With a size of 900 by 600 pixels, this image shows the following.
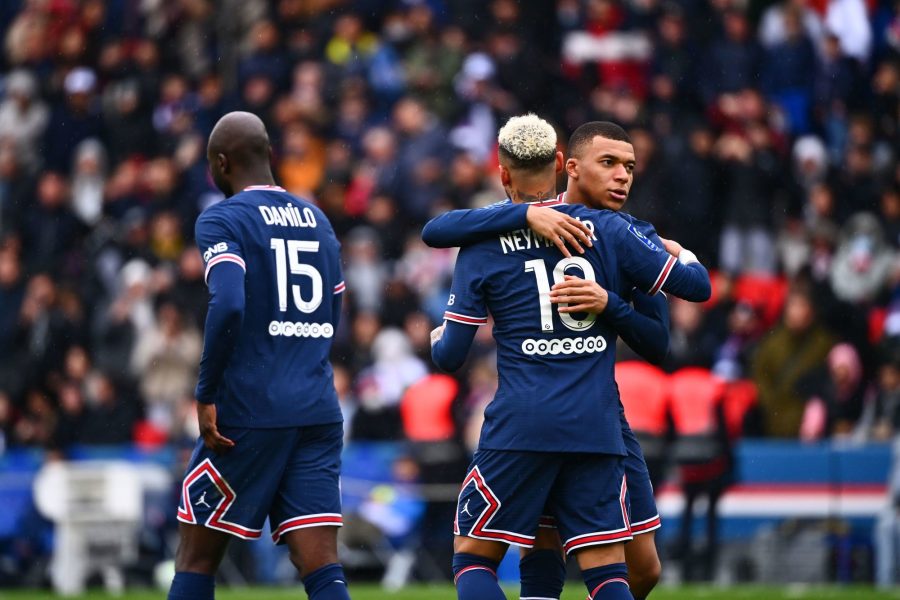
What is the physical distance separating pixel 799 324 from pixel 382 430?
375 cm

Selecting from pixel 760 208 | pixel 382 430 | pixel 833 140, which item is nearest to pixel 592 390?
pixel 382 430

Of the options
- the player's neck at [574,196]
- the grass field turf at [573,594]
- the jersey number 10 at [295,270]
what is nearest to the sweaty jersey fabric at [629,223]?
the player's neck at [574,196]

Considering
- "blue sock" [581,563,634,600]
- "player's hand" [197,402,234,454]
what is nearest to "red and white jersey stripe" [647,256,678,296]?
"blue sock" [581,563,634,600]

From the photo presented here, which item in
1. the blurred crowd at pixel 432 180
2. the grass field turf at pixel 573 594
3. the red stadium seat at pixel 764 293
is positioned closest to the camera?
the grass field turf at pixel 573 594

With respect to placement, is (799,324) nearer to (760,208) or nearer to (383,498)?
(760,208)

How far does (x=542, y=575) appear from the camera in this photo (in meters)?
6.22

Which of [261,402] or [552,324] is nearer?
[552,324]

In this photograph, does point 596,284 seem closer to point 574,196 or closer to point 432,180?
point 574,196

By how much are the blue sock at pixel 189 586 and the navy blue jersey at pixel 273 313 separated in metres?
0.62

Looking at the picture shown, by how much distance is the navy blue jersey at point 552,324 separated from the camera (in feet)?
19.0

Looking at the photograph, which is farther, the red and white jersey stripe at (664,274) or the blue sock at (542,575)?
the blue sock at (542,575)

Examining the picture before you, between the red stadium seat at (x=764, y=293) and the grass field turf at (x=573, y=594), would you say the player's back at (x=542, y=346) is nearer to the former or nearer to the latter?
the grass field turf at (x=573, y=594)

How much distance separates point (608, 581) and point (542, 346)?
0.88 metres

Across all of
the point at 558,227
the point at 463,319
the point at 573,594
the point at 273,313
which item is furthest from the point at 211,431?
A: the point at 573,594
